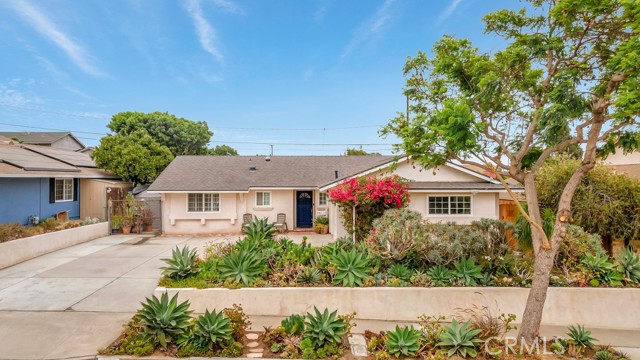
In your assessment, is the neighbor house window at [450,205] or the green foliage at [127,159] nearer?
the neighbor house window at [450,205]

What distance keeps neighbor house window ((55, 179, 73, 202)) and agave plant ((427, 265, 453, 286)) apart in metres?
19.1

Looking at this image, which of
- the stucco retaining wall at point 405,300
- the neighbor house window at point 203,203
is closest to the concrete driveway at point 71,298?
the stucco retaining wall at point 405,300

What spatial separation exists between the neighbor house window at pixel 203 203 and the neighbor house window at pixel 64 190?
6.94 metres

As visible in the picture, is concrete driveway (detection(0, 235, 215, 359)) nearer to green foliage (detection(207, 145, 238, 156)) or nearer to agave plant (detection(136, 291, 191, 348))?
agave plant (detection(136, 291, 191, 348))

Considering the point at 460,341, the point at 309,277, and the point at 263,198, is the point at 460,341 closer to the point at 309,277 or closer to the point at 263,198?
the point at 309,277

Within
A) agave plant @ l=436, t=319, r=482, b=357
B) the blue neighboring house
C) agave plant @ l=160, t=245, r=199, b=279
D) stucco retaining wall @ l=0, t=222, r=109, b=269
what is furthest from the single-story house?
Answer: agave plant @ l=436, t=319, r=482, b=357

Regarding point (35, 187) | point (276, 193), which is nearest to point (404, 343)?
point (276, 193)

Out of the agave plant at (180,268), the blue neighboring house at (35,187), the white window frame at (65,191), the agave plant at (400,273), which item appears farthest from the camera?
the white window frame at (65,191)

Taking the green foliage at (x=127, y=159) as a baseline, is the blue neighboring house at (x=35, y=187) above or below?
below

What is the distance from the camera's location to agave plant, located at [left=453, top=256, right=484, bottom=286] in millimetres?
6932

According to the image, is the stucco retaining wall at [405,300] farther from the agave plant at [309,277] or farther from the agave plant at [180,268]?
the agave plant at [180,268]

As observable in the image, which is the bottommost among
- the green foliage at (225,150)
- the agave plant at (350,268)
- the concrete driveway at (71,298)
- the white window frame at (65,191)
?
the concrete driveway at (71,298)

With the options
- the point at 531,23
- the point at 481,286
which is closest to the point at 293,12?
the point at 531,23

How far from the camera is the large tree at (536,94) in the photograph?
496 centimetres
